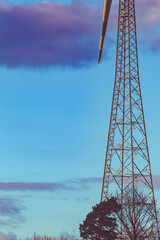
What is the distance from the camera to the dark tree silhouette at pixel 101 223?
5041cm

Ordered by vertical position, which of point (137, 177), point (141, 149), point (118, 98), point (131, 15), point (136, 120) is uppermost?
point (131, 15)

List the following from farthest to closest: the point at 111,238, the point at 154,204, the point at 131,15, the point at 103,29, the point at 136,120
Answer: the point at 131,15 < the point at 136,120 < the point at 154,204 < the point at 111,238 < the point at 103,29

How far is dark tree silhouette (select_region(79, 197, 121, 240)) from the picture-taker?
50.4m

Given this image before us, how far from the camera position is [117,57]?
64.7 metres

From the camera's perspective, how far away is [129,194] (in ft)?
190

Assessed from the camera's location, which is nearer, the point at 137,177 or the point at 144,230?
the point at 144,230

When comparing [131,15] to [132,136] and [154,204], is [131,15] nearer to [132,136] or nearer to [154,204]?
[132,136]

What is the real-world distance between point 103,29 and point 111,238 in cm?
2569

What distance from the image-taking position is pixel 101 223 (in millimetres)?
50469

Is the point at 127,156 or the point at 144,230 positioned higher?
the point at 127,156

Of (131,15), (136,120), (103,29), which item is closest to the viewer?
(103,29)

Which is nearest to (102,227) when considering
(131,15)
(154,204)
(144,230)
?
(144,230)

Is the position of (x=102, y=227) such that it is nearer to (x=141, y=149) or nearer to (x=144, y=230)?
(x=144, y=230)

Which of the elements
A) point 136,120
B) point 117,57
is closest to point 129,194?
point 136,120
